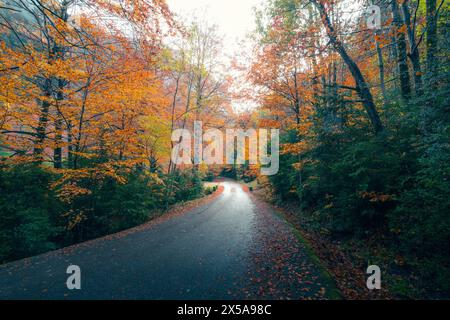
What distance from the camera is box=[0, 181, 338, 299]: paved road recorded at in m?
3.72

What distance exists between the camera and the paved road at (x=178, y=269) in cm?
372

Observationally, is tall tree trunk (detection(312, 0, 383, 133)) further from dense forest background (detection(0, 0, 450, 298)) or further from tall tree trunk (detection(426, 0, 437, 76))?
tall tree trunk (detection(426, 0, 437, 76))

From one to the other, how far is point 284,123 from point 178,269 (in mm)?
10915

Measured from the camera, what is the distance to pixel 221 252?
559cm

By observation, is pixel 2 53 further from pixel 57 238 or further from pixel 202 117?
pixel 202 117

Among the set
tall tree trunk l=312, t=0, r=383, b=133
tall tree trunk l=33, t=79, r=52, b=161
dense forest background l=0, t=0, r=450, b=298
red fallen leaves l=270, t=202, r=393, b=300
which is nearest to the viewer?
red fallen leaves l=270, t=202, r=393, b=300

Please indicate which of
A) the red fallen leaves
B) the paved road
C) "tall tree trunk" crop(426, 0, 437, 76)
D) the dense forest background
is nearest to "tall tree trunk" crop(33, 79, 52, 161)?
the dense forest background

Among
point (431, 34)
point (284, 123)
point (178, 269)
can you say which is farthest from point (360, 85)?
point (178, 269)

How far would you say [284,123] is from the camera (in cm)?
1272

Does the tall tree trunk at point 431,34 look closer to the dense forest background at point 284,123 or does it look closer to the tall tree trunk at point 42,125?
the dense forest background at point 284,123

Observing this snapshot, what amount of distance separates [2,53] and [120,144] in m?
4.63

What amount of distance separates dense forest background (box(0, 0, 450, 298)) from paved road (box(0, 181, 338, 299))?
1902 millimetres

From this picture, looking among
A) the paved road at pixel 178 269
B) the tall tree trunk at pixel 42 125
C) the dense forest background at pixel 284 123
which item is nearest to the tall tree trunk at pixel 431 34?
the dense forest background at pixel 284 123
